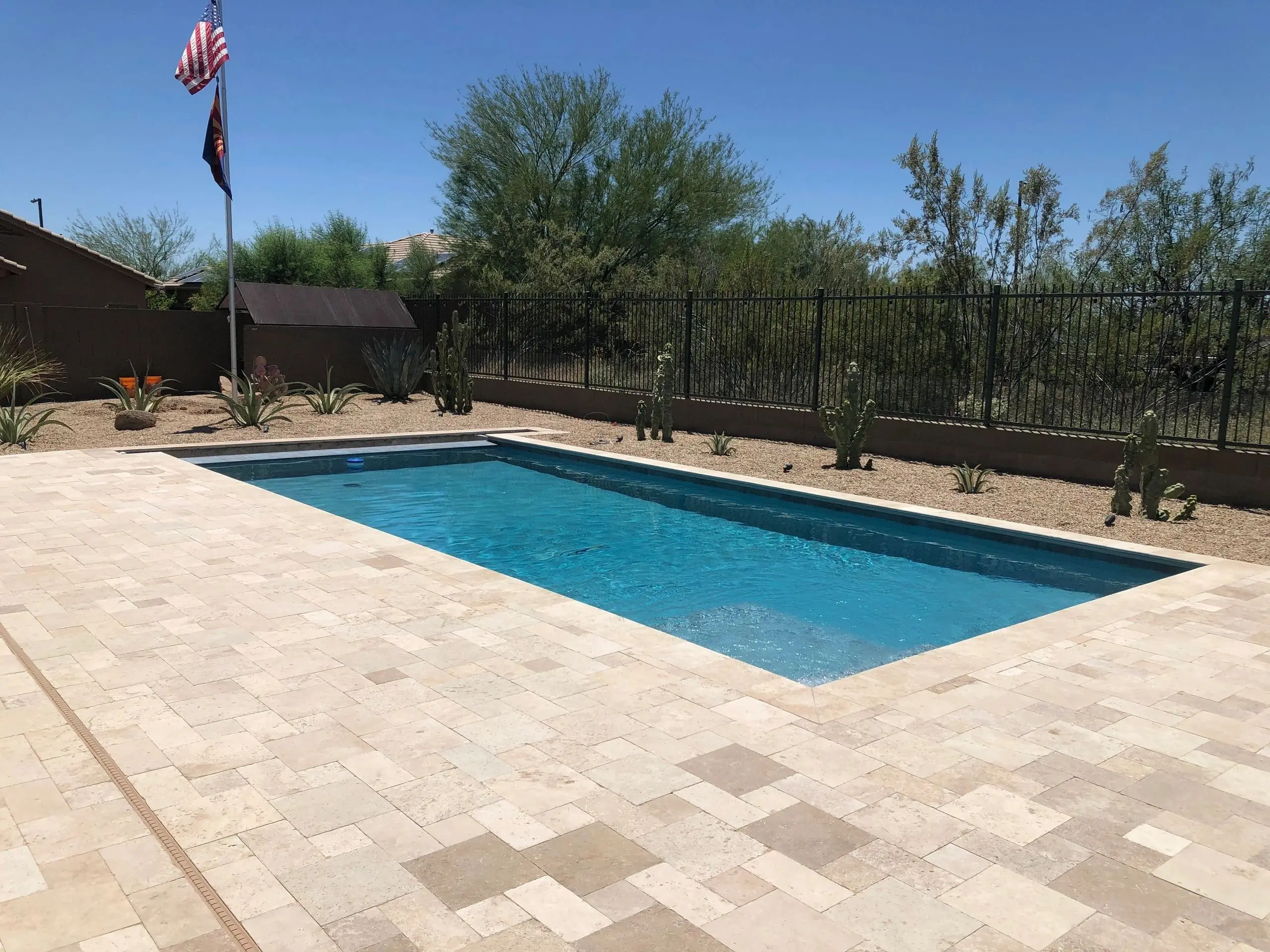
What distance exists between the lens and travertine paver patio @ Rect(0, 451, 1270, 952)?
2654 mm

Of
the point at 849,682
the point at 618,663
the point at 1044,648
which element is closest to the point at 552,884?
the point at 618,663

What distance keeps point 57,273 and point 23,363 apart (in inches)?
412

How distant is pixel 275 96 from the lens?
81.5ft

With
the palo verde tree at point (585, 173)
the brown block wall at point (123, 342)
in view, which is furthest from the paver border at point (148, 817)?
the palo verde tree at point (585, 173)

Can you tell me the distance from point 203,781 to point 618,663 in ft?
6.56

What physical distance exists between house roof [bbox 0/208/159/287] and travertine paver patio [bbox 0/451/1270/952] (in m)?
21.1

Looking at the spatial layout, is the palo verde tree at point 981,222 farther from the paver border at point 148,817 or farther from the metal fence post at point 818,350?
the paver border at point 148,817

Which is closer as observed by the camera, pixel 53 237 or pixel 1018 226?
pixel 1018 226

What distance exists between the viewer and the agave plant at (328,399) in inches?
636

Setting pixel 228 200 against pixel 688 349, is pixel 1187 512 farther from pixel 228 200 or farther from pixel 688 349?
pixel 228 200

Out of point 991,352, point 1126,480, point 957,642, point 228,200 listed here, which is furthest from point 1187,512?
point 228,200

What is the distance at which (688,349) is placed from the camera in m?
15.5

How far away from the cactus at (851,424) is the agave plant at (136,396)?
10.4m

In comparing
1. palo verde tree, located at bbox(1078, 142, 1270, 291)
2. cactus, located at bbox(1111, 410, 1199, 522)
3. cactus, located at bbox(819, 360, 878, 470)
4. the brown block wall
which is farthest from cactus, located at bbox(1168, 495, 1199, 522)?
the brown block wall
